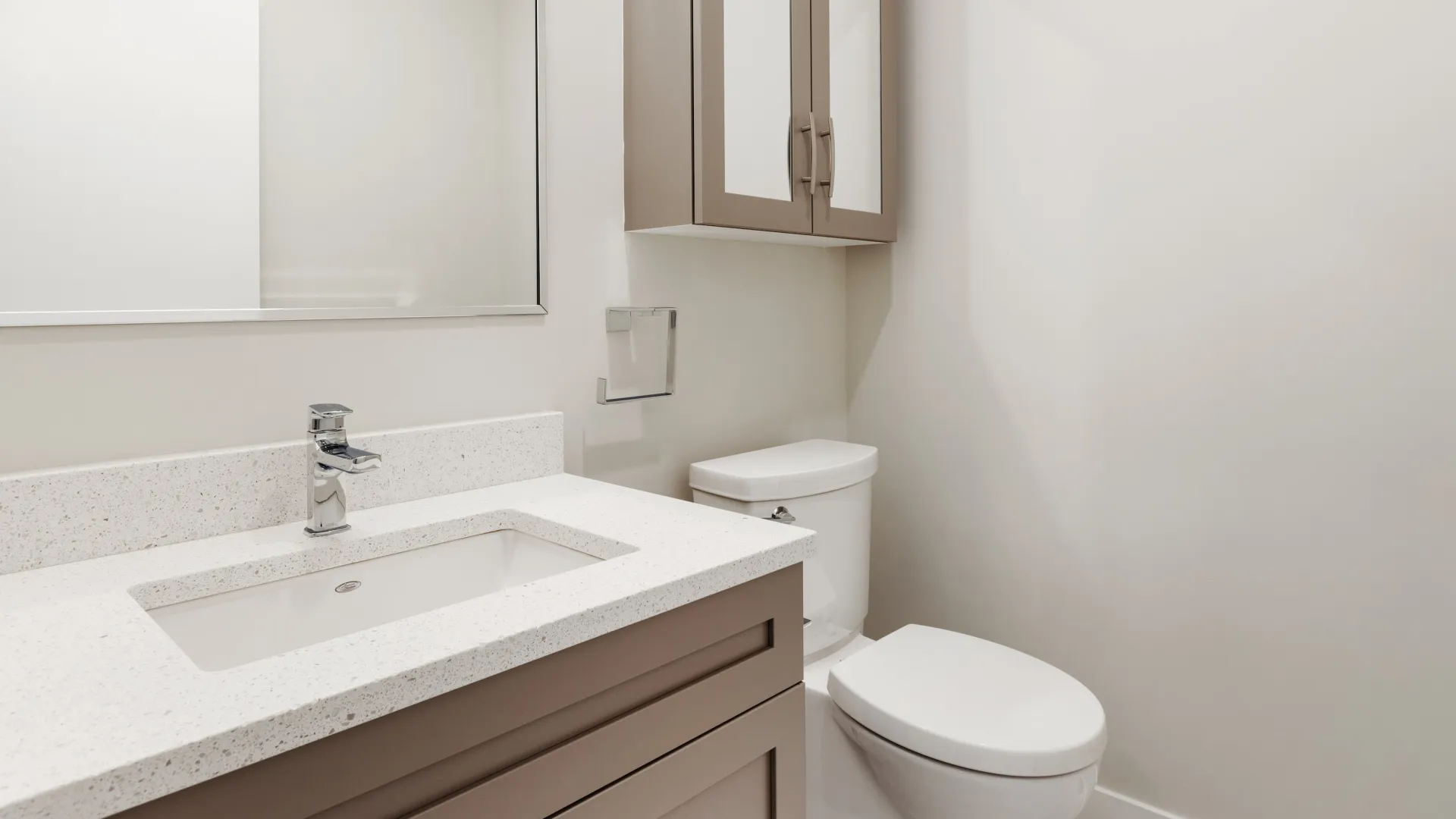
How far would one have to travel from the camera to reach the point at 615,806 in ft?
2.52

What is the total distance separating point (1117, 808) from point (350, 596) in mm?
1470

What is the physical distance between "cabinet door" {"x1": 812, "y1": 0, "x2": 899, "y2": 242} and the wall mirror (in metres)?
0.55

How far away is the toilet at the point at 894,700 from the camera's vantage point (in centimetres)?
116

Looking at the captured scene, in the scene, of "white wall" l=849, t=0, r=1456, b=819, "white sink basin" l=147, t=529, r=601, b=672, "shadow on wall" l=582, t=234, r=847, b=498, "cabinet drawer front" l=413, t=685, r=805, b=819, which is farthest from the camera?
"shadow on wall" l=582, t=234, r=847, b=498

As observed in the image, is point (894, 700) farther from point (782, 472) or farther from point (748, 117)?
point (748, 117)

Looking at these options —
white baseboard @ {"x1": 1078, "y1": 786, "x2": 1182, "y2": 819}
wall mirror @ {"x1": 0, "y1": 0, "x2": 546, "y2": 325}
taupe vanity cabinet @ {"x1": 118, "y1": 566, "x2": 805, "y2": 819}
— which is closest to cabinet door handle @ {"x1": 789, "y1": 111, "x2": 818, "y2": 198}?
wall mirror @ {"x1": 0, "y1": 0, "x2": 546, "y2": 325}

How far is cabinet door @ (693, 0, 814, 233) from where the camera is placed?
4.43ft

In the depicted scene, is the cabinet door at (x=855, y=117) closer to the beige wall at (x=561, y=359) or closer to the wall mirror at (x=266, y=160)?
the beige wall at (x=561, y=359)

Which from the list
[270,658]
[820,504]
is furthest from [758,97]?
[270,658]

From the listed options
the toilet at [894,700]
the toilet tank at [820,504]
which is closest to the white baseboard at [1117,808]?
the toilet at [894,700]

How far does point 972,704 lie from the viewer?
49.8 inches

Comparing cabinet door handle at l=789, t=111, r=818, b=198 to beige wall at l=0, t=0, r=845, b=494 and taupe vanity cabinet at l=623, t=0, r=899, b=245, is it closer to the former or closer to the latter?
taupe vanity cabinet at l=623, t=0, r=899, b=245

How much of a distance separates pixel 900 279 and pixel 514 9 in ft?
3.28

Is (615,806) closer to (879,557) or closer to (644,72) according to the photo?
(644,72)
